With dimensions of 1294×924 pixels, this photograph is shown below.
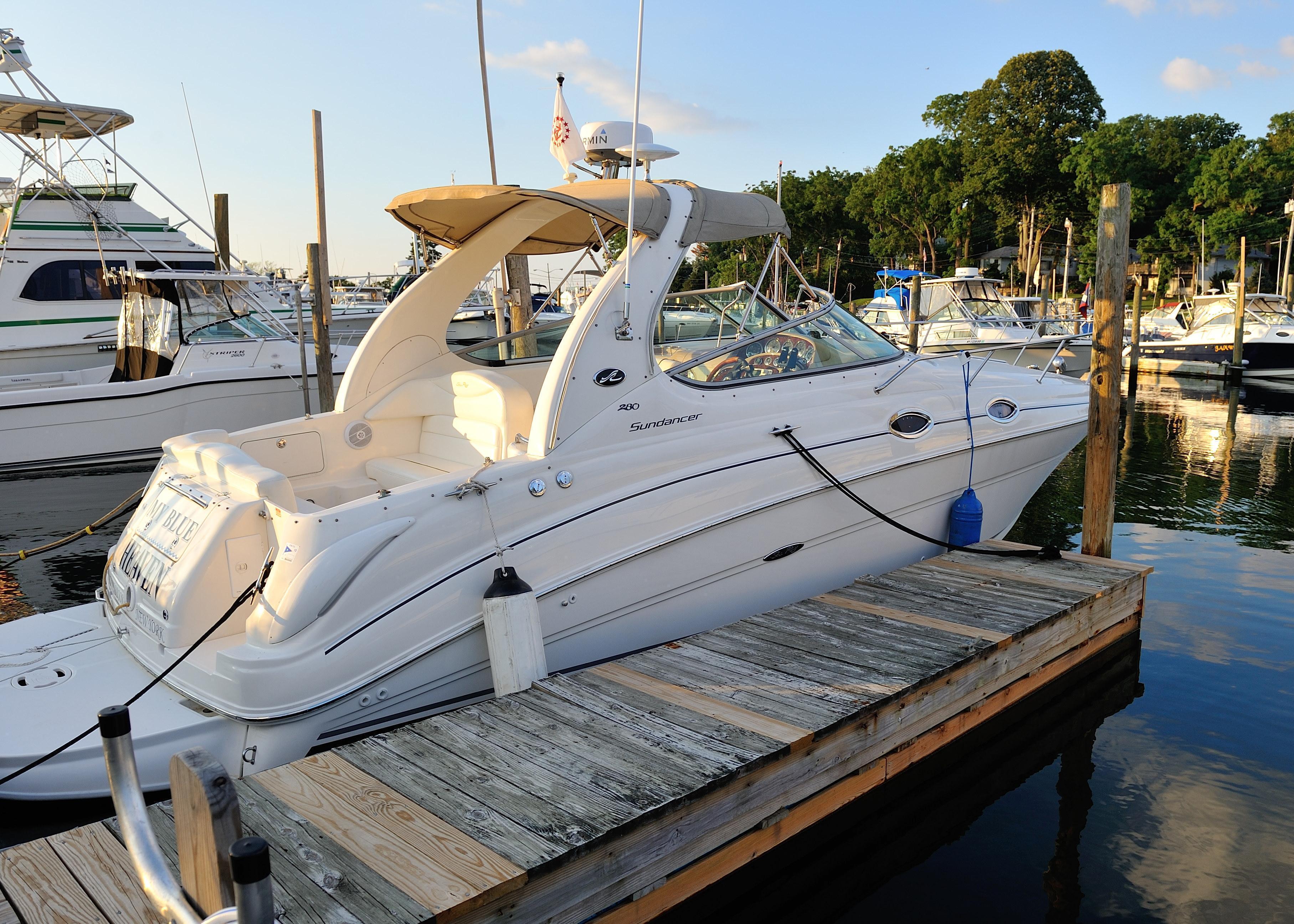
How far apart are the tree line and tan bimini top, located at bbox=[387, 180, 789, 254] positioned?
32406 mm

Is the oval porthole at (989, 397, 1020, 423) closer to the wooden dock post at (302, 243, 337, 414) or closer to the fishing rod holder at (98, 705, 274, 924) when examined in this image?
the fishing rod holder at (98, 705, 274, 924)

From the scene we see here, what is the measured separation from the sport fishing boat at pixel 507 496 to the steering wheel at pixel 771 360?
0.05 feet

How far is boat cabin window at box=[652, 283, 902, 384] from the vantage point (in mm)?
5164

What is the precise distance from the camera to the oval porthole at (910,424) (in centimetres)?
568

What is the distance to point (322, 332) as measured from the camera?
9.94 m

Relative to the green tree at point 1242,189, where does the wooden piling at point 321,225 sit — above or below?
below

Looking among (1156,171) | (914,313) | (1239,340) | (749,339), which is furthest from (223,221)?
(1156,171)

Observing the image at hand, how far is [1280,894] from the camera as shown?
3682 mm

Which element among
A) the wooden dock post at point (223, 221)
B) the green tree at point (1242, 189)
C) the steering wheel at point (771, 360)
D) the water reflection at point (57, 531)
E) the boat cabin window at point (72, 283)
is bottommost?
the water reflection at point (57, 531)

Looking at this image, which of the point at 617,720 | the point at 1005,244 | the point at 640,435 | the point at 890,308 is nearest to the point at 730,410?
the point at 640,435

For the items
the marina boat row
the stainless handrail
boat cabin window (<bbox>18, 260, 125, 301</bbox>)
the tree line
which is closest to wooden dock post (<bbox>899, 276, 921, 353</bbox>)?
the marina boat row

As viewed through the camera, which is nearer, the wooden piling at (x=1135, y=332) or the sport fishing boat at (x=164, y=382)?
the sport fishing boat at (x=164, y=382)

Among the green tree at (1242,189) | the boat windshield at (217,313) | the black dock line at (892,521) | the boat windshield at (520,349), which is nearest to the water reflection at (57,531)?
the boat windshield at (217,313)

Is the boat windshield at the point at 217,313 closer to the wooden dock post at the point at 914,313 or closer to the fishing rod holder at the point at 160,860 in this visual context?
the fishing rod holder at the point at 160,860
